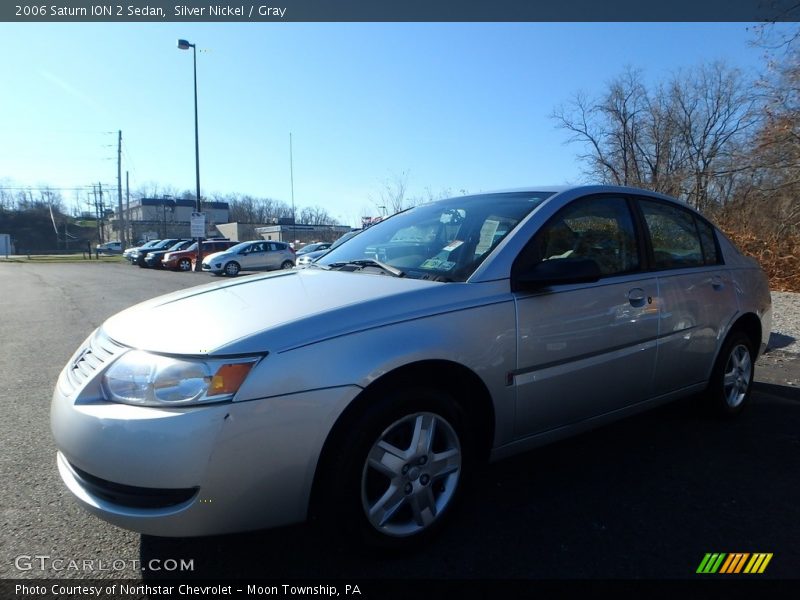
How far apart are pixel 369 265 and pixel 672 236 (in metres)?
2.23

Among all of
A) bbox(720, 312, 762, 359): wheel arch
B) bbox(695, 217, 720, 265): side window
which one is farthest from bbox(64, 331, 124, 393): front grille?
bbox(720, 312, 762, 359): wheel arch

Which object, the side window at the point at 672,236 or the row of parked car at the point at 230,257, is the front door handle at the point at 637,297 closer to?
the side window at the point at 672,236

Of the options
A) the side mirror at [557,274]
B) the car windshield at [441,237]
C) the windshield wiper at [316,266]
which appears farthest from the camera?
the windshield wiper at [316,266]

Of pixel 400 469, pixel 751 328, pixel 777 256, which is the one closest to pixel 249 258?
pixel 777 256

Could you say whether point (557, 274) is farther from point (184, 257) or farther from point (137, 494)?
point (184, 257)

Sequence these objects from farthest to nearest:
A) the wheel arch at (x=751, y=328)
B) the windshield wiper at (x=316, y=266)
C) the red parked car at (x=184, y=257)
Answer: the red parked car at (x=184, y=257)
the wheel arch at (x=751, y=328)
the windshield wiper at (x=316, y=266)

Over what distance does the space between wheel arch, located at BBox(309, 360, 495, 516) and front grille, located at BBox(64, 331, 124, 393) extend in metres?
0.98

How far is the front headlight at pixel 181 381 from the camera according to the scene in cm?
191

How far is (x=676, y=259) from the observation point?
3580 mm

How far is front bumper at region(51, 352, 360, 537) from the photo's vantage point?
1.85 m

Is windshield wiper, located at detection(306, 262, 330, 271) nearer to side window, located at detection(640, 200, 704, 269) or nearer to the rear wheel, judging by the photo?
side window, located at detection(640, 200, 704, 269)

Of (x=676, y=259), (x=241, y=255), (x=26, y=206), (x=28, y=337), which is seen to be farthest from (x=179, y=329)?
(x=26, y=206)

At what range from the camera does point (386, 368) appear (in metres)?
2.12

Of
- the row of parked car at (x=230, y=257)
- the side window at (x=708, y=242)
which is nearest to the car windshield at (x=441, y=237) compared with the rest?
the side window at (x=708, y=242)
